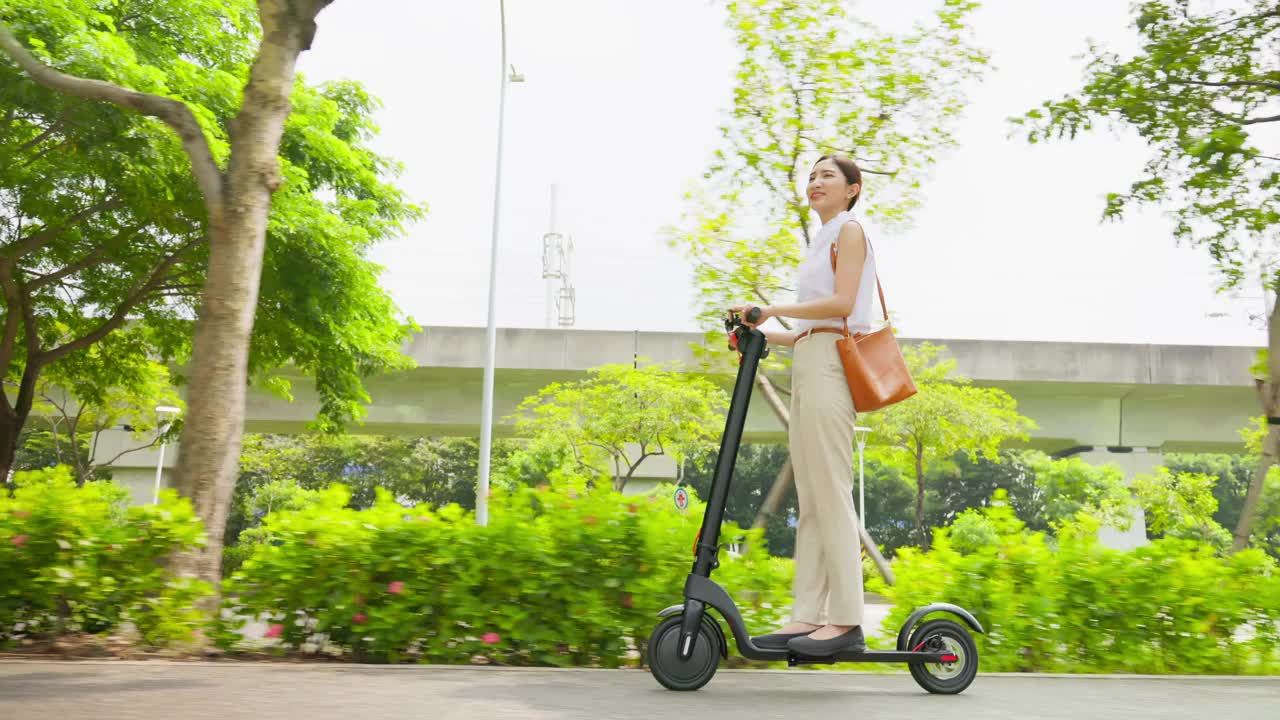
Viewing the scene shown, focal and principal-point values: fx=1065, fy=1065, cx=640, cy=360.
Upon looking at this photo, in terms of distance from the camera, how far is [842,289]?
3.80 meters

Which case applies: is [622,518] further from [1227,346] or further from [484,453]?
[1227,346]

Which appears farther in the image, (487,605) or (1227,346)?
(1227,346)

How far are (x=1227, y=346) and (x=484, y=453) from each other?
63.2ft

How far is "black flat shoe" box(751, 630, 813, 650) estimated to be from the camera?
3.72m

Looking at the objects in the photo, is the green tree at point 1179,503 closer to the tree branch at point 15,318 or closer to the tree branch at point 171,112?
the tree branch at point 15,318

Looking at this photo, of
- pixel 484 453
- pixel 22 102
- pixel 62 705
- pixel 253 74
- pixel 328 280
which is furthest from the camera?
pixel 484 453

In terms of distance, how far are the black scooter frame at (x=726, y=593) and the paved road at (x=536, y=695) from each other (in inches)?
5.8

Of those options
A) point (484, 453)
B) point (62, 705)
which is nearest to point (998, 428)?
point (484, 453)

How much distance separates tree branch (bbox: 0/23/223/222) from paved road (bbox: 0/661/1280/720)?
2693 millimetres

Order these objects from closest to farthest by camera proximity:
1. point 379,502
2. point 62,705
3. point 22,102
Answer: point 62,705 < point 379,502 < point 22,102

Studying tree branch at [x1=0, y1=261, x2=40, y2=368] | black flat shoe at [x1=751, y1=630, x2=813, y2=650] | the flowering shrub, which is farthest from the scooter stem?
tree branch at [x1=0, y1=261, x2=40, y2=368]

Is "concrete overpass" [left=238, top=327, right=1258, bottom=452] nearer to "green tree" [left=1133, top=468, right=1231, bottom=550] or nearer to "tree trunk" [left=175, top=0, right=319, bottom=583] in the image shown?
"green tree" [left=1133, top=468, right=1231, bottom=550]

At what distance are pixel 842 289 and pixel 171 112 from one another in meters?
4.09

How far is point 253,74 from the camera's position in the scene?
19.1 feet
